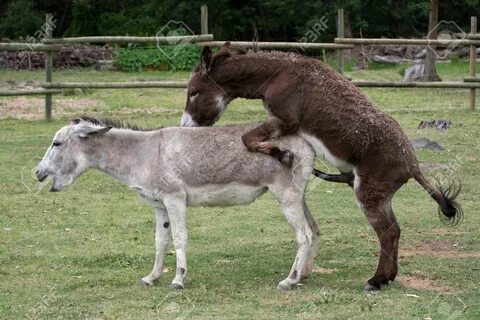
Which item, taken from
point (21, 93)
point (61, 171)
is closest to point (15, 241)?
point (61, 171)

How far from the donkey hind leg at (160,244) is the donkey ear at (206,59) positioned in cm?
140

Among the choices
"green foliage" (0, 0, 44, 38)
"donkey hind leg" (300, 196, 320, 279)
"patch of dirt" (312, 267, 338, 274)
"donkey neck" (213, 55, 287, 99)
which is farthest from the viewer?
"green foliage" (0, 0, 44, 38)

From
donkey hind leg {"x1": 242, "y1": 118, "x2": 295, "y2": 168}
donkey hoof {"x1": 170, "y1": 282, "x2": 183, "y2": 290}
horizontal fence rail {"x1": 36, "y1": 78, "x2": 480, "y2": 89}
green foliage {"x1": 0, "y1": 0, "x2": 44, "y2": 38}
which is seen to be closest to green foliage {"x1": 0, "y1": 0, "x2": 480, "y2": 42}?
green foliage {"x1": 0, "y1": 0, "x2": 44, "y2": 38}

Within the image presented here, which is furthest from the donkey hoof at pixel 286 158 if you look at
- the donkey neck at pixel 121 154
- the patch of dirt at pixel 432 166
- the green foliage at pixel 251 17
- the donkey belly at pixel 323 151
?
the green foliage at pixel 251 17

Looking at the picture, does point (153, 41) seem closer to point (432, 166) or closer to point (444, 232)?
point (432, 166)

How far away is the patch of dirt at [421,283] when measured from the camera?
331 inches

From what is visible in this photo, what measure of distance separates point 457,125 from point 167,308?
12.1 metres

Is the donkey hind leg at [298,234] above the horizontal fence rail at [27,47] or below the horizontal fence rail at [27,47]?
below

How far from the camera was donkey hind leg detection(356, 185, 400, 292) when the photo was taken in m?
8.35

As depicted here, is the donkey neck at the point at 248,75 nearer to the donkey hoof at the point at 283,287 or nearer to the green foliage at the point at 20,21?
the donkey hoof at the point at 283,287

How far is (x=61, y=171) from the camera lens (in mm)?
8633

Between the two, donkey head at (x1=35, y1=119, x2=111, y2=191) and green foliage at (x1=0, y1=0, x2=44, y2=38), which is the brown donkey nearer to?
donkey head at (x1=35, y1=119, x2=111, y2=191)

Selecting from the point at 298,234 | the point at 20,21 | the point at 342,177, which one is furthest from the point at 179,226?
the point at 20,21

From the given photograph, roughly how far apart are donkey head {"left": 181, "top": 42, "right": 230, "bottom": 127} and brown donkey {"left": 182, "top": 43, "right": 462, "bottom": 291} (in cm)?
42
